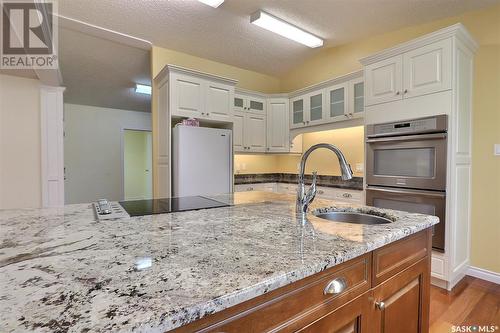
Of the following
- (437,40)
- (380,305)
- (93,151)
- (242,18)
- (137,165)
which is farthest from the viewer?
(137,165)

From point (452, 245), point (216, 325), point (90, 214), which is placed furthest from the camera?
point (452, 245)

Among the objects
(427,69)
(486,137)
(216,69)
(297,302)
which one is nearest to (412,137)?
(427,69)

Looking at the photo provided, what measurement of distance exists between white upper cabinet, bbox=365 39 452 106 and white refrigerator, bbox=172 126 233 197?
70.0 inches

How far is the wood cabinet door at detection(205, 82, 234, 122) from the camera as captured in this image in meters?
3.22

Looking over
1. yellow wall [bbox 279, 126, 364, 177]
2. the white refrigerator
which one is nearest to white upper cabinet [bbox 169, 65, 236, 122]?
the white refrigerator

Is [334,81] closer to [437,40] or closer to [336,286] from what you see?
[437,40]

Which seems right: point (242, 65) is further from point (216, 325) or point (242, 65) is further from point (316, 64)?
point (216, 325)

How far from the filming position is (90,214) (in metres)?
1.22

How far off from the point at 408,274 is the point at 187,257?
3.14 ft

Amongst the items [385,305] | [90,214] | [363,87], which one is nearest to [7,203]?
[90,214]

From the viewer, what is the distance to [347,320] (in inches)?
31.3

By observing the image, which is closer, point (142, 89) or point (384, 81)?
point (384, 81)

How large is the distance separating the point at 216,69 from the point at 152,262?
381 cm

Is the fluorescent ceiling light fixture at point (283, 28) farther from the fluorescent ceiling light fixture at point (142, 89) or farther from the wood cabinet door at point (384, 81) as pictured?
the fluorescent ceiling light fixture at point (142, 89)
